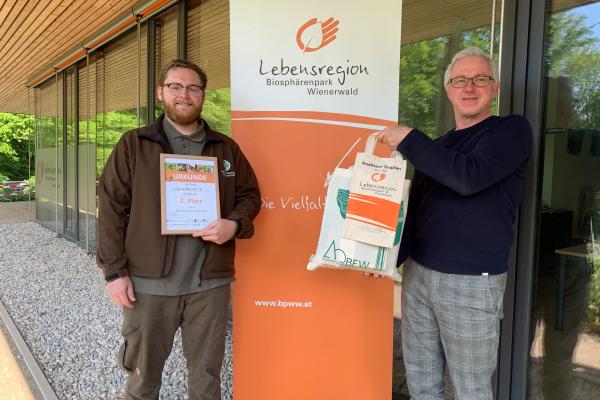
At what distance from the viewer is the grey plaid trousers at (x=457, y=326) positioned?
158cm

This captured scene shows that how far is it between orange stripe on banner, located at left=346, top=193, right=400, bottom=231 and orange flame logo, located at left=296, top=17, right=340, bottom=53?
0.92m

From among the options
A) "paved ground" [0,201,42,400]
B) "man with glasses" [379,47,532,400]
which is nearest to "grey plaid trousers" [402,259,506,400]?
"man with glasses" [379,47,532,400]

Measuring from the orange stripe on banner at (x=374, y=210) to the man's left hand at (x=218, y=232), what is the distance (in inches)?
21.7

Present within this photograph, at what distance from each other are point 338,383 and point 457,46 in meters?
1.81

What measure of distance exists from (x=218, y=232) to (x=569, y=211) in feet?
4.91

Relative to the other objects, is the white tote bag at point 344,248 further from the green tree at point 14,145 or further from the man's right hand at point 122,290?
the green tree at point 14,145

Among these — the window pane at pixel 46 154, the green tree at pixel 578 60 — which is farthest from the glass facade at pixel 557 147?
the window pane at pixel 46 154

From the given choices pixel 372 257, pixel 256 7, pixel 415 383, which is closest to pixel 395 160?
pixel 372 257

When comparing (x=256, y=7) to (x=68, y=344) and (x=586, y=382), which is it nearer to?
(x=586, y=382)

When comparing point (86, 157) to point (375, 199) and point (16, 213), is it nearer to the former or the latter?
point (375, 199)

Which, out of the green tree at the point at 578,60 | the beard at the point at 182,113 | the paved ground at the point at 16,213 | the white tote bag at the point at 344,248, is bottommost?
the paved ground at the point at 16,213

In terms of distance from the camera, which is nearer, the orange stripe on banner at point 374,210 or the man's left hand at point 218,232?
the orange stripe on banner at point 374,210

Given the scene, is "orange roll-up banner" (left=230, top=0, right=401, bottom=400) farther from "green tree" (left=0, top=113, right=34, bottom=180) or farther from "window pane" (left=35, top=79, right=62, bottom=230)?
"green tree" (left=0, top=113, right=34, bottom=180)

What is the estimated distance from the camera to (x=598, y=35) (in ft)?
6.13
